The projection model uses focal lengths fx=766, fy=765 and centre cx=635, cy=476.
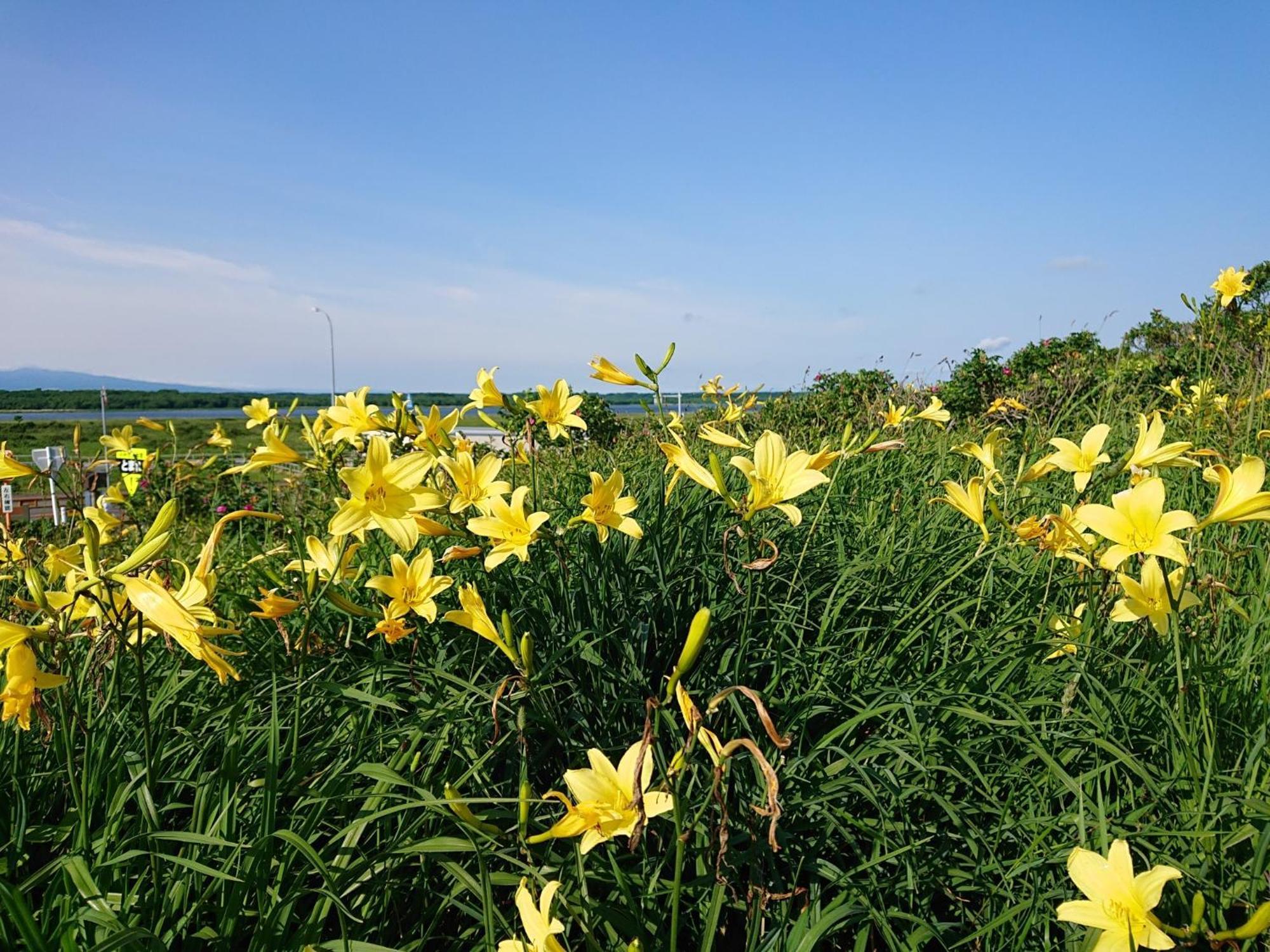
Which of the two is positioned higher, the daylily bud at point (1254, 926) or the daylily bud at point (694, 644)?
the daylily bud at point (694, 644)

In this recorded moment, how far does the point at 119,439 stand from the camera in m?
2.97

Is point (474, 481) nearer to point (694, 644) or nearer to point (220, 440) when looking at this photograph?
point (694, 644)

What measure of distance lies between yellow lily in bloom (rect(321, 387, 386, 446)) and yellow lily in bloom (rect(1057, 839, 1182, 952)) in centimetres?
162

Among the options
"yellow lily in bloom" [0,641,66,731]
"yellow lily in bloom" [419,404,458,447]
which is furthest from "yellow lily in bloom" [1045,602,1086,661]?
"yellow lily in bloom" [0,641,66,731]

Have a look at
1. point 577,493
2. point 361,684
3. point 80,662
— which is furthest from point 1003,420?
point 80,662

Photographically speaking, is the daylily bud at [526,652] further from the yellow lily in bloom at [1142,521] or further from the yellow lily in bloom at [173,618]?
the yellow lily in bloom at [1142,521]

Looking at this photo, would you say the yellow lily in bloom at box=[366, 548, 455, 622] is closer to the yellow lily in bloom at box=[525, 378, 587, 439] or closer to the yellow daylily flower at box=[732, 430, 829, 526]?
the yellow lily in bloom at box=[525, 378, 587, 439]

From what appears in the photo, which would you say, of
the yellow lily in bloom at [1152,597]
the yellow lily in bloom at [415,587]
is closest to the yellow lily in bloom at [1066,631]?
the yellow lily in bloom at [1152,597]

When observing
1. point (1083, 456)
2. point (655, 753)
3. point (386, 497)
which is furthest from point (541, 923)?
point (1083, 456)

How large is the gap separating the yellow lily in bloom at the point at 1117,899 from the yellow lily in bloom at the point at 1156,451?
37.5 inches

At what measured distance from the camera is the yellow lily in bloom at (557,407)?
200 centimetres

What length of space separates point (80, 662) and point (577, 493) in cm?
163

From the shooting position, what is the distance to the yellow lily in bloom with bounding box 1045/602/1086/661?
1.85 meters

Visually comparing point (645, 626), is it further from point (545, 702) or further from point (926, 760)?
point (926, 760)
